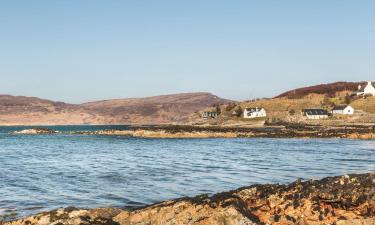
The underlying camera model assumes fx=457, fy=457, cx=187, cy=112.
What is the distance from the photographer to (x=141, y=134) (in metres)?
→ 117

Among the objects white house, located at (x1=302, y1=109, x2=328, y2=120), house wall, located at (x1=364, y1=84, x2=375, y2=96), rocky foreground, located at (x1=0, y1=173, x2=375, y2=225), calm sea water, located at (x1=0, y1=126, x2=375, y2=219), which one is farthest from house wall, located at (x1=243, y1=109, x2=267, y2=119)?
rocky foreground, located at (x1=0, y1=173, x2=375, y2=225)

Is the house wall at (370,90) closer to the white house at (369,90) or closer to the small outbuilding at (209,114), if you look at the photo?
the white house at (369,90)

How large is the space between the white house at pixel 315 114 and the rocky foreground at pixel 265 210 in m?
137

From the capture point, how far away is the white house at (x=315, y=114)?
151m

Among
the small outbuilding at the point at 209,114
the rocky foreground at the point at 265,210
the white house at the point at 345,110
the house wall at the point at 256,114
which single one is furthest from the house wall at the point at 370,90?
the rocky foreground at the point at 265,210

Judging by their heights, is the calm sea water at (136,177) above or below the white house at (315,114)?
below

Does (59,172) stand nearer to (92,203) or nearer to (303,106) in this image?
(92,203)

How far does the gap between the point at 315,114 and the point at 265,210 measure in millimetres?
142254

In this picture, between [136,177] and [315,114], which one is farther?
[315,114]

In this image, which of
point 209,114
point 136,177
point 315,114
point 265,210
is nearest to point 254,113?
point 209,114

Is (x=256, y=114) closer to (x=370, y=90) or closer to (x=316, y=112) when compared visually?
(x=316, y=112)

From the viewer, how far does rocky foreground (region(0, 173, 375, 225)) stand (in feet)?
49.6

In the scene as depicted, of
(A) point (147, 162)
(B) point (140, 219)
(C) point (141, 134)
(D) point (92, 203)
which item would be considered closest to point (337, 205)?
(B) point (140, 219)

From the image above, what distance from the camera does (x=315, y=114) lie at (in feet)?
501
